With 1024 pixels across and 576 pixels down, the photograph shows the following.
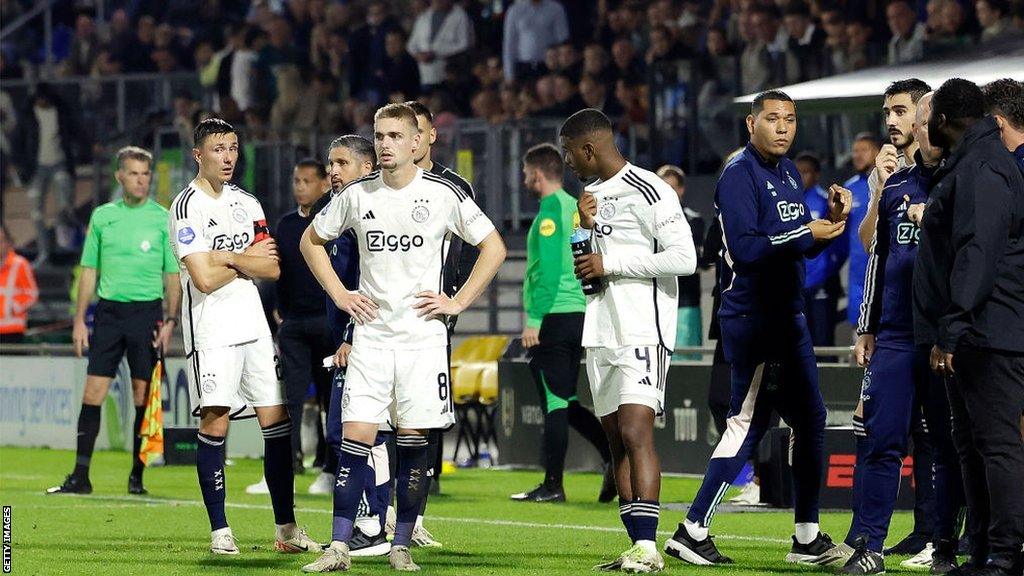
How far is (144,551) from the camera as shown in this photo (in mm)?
9664

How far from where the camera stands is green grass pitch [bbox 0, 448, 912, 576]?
889 cm

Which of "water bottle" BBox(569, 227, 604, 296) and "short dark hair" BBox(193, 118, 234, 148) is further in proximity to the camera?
"short dark hair" BBox(193, 118, 234, 148)

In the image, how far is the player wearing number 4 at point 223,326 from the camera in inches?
364

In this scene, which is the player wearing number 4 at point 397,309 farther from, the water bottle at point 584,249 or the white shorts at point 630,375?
the white shorts at point 630,375

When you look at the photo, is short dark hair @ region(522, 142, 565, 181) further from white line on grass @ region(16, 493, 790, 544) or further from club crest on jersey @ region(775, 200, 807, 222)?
club crest on jersey @ region(775, 200, 807, 222)

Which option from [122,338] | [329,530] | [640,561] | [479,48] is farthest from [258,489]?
[479,48]

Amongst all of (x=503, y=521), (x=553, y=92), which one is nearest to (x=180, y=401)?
(x=553, y=92)

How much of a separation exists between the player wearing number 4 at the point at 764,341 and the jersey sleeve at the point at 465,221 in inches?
46.1

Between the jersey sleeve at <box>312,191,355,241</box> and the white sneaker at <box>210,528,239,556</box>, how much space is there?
172 cm

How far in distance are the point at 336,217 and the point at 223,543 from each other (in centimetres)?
187

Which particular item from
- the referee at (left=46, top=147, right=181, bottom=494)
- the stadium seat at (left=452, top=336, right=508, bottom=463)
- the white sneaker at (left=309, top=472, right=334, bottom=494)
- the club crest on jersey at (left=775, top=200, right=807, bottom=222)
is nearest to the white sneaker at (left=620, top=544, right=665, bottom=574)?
the club crest on jersey at (left=775, top=200, right=807, bottom=222)

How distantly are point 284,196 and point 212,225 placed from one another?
39.0 ft

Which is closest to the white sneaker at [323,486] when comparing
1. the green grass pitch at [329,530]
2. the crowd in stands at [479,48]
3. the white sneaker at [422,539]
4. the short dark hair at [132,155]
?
the green grass pitch at [329,530]

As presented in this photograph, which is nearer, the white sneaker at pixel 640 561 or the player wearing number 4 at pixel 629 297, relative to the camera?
the white sneaker at pixel 640 561
